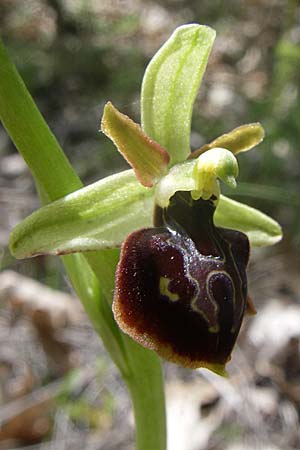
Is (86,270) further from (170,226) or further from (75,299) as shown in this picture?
(75,299)

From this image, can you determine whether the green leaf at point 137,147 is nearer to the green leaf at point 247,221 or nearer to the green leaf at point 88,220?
the green leaf at point 88,220

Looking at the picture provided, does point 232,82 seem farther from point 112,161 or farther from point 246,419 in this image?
point 246,419

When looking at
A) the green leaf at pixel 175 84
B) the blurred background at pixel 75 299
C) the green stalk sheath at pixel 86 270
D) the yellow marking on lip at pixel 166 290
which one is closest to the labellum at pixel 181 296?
the yellow marking on lip at pixel 166 290

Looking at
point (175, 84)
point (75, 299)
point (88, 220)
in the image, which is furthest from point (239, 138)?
point (75, 299)

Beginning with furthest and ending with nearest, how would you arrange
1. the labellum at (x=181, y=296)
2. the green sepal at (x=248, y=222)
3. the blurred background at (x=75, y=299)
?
the blurred background at (x=75, y=299) < the green sepal at (x=248, y=222) < the labellum at (x=181, y=296)

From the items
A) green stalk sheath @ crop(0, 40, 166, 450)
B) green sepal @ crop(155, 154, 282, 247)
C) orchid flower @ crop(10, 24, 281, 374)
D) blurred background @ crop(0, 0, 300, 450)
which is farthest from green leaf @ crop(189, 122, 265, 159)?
blurred background @ crop(0, 0, 300, 450)
